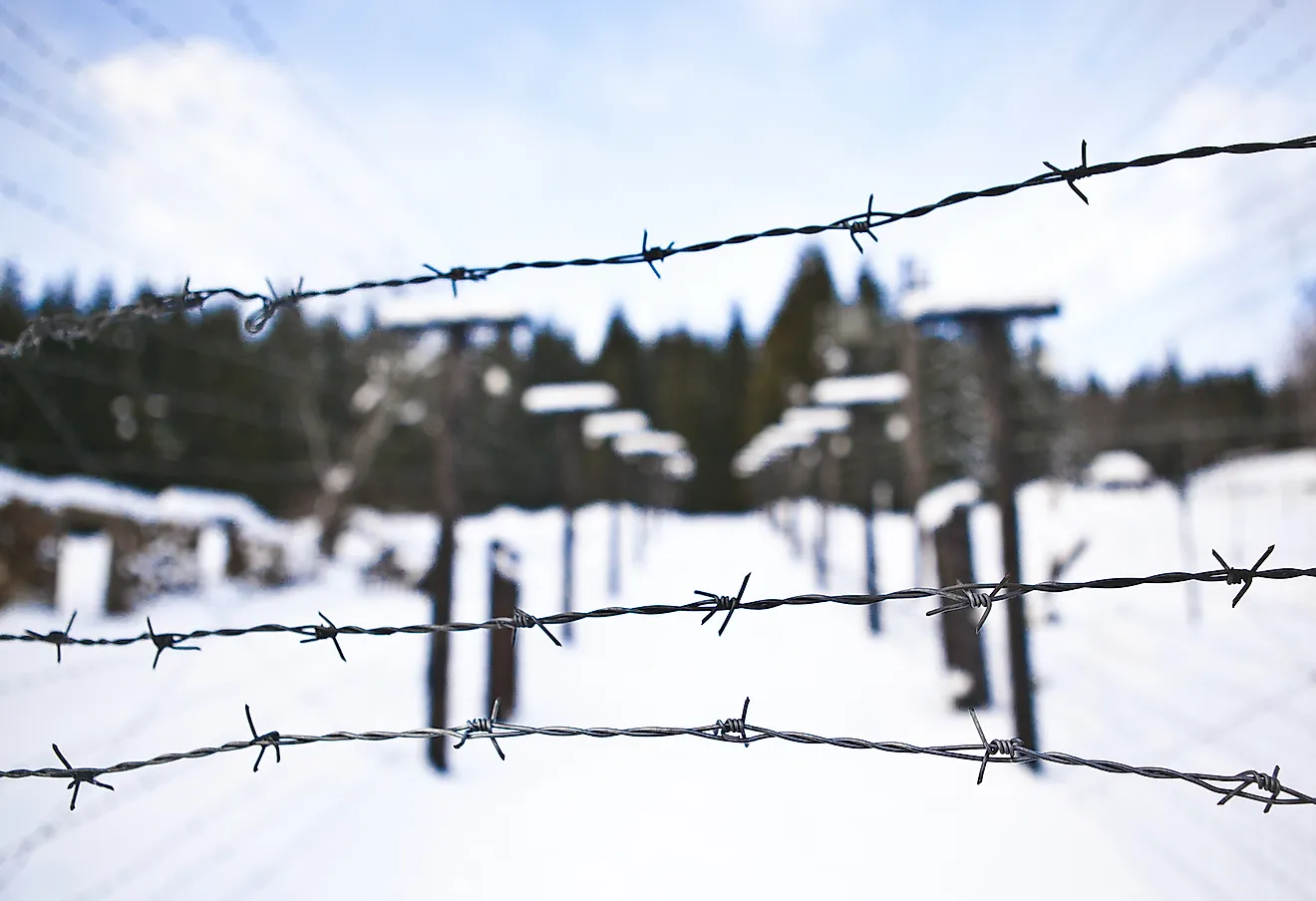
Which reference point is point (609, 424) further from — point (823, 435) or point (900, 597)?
point (900, 597)

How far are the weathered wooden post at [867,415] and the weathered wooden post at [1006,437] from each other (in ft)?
10.4

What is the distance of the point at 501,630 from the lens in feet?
13.6

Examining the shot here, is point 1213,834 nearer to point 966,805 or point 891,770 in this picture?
point 966,805

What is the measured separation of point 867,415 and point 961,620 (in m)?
4.46

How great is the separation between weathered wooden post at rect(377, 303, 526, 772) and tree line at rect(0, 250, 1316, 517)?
12344mm

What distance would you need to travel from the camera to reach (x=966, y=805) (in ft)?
9.80

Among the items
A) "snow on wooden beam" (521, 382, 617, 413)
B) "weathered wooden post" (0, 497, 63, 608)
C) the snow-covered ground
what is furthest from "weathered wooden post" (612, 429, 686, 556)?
"weathered wooden post" (0, 497, 63, 608)

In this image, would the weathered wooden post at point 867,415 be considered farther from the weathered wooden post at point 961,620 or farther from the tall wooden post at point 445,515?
the tall wooden post at point 445,515

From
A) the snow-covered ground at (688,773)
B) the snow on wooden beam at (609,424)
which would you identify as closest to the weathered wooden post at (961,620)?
the snow-covered ground at (688,773)

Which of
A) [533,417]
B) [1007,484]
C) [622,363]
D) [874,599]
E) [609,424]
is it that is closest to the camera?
[874,599]

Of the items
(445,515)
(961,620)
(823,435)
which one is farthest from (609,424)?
(961,620)

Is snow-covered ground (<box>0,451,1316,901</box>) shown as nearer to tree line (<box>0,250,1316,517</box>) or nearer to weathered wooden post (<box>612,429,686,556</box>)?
weathered wooden post (<box>612,429,686,556</box>)

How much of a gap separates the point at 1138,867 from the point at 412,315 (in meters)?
4.09

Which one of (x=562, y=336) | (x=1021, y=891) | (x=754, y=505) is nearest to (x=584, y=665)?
(x=1021, y=891)
